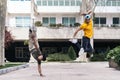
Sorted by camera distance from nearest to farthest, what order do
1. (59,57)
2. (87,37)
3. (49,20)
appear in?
(87,37), (59,57), (49,20)

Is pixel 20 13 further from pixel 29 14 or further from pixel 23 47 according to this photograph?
pixel 23 47

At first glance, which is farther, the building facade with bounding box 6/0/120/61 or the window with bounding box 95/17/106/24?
the window with bounding box 95/17/106/24

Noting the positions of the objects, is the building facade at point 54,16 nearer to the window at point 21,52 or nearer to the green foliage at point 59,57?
the window at point 21,52

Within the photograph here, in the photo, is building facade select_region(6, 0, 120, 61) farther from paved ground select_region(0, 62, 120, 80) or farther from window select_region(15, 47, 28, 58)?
paved ground select_region(0, 62, 120, 80)

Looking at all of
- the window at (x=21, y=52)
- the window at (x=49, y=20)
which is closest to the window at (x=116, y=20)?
the window at (x=49, y=20)

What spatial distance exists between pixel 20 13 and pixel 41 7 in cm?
336

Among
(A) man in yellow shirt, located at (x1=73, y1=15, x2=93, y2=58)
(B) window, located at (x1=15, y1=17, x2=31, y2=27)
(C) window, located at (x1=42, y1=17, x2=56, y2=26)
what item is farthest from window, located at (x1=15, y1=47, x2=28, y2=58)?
(A) man in yellow shirt, located at (x1=73, y1=15, x2=93, y2=58)

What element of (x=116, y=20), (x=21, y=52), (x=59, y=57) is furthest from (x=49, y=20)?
(x=116, y=20)

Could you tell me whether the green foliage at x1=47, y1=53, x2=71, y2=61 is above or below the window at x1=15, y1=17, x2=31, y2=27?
below

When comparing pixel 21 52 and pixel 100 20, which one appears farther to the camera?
pixel 21 52

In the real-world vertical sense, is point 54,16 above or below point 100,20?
above

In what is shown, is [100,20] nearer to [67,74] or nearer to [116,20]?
[116,20]

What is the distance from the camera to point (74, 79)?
17.1m

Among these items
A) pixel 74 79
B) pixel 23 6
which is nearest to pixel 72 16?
pixel 23 6
